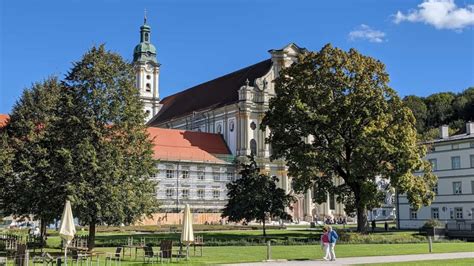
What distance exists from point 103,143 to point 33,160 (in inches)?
241

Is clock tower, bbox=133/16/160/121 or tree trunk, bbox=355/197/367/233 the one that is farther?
clock tower, bbox=133/16/160/121

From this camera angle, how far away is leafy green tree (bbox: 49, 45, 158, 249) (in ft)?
88.6

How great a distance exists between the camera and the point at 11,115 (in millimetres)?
34875

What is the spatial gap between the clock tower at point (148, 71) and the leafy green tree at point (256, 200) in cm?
6681

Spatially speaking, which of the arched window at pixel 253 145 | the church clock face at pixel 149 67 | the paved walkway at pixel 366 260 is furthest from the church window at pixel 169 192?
the paved walkway at pixel 366 260

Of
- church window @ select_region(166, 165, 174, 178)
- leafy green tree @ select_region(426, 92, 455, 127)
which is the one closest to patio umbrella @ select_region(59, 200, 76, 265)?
church window @ select_region(166, 165, 174, 178)

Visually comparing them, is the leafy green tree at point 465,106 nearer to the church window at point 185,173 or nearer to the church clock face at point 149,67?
the church clock face at point 149,67

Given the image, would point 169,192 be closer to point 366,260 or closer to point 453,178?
point 453,178

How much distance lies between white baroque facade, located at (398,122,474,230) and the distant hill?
60.4 meters

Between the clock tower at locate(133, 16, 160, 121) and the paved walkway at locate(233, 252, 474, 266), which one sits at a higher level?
the clock tower at locate(133, 16, 160, 121)

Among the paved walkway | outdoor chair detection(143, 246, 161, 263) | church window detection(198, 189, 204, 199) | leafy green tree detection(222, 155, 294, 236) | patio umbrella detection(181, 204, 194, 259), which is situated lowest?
the paved walkway

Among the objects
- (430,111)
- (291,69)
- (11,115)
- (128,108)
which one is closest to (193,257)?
(128,108)

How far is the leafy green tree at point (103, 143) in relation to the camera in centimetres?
2700

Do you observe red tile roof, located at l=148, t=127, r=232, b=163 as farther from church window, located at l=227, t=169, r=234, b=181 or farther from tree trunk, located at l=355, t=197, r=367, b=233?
tree trunk, located at l=355, t=197, r=367, b=233
